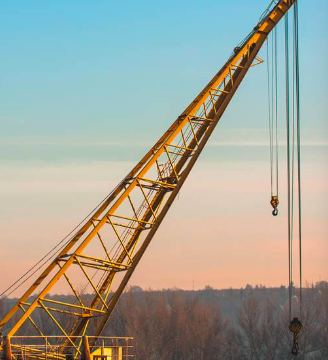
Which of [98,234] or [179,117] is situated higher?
[179,117]

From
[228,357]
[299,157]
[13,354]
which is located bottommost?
[228,357]

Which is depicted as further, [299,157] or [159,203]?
[159,203]

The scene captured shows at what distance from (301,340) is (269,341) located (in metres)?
3.95

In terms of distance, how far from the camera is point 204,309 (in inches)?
4503

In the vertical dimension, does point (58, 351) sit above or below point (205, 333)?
above

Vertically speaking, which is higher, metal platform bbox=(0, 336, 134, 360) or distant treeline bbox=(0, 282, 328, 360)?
metal platform bbox=(0, 336, 134, 360)

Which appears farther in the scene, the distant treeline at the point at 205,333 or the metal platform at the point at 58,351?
the distant treeline at the point at 205,333

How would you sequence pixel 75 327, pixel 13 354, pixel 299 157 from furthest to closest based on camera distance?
pixel 75 327, pixel 13 354, pixel 299 157

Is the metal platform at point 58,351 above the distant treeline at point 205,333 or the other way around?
above

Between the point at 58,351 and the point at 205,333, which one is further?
the point at 205,333

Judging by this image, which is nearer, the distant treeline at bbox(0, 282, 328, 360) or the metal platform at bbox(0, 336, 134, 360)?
the metal platform at bbox(0, 336, 134, 360)

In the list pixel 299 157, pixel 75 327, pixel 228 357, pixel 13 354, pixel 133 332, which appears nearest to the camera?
pixel 299 157

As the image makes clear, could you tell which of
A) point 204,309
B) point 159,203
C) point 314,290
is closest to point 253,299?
point 204,309

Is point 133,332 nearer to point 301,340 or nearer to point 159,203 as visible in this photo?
point 301,340
